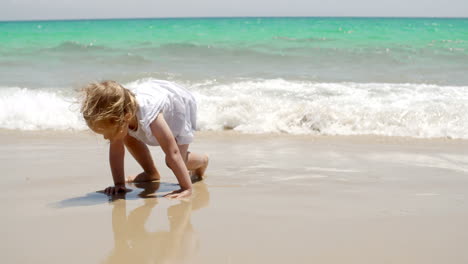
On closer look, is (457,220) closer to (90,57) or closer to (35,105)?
(35,105)

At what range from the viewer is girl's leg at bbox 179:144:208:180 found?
3.07m

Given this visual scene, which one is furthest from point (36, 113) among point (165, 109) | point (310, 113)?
point (165, 109)

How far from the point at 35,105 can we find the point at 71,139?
1.59m

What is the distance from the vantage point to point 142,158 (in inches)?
127

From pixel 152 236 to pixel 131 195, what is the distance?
0.74 meters

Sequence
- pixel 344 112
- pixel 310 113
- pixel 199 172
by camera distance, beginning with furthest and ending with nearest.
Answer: pixel 344 112 → pixel 310 113 → pixel 199 172

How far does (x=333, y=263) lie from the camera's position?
1.96m

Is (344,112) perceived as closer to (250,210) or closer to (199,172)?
(199,172)

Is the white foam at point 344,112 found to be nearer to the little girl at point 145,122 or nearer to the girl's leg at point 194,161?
the girl's leg at point 194,161

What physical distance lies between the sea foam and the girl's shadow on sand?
7.59 ft

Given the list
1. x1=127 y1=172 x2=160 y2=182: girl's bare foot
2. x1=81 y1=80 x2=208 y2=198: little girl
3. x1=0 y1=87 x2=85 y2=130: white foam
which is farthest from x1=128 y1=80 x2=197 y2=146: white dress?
x1=0 y1=87 x2=85 y2=130: white foam

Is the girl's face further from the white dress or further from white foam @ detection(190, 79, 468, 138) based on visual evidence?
white foam @ detection(190, 79, 468, 138)

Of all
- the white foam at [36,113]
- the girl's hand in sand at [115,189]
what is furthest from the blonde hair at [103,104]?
the white foam at [36,113]

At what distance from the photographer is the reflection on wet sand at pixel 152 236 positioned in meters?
2.02
